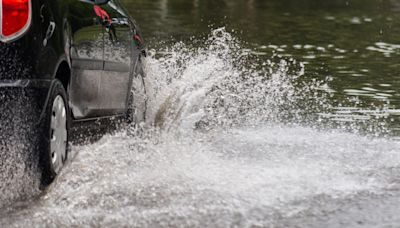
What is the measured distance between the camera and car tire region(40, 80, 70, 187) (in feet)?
19.4

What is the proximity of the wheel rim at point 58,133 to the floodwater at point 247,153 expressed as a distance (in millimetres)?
119

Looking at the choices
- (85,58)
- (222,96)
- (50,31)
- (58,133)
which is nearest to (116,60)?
(85,58)

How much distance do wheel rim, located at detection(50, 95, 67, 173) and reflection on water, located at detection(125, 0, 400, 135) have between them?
12.8 feet

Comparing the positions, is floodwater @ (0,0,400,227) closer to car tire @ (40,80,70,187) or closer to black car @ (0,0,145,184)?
car tire @ (40,80,70,187)

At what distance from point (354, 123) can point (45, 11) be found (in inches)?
167

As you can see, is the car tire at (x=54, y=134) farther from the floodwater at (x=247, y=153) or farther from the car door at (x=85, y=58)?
the car door at (x=85, y=58)

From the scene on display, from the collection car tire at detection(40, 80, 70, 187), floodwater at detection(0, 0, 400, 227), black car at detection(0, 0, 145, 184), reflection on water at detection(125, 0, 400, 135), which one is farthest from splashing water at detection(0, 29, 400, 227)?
reflection on water at detection(125, 0, 400, 135)

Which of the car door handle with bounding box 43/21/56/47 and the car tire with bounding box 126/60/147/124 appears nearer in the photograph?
the car door handle with bounding box 43/21/56/47

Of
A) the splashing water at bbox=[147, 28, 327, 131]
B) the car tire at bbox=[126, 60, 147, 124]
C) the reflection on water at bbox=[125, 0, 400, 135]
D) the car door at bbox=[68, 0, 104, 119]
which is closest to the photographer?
the car door at bbox=[68, 0, 104, 119]

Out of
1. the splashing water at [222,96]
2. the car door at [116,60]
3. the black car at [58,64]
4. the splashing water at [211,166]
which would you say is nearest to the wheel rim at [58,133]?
the black car at [58,64]

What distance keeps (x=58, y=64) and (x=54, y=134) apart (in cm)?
40

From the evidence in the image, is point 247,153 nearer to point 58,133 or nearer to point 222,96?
point 58,133

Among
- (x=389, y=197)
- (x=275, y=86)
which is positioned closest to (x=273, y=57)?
(x=275, y=86)

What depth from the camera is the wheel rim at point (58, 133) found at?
6090 millimetres
